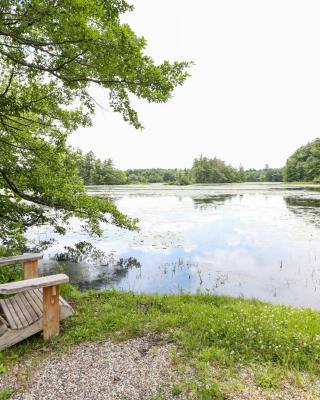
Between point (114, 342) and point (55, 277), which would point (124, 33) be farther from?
point (114, 342)

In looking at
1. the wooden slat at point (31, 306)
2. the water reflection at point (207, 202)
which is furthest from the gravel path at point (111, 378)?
the water reflection at point (207, 202)

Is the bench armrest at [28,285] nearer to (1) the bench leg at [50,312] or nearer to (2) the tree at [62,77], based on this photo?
(1) the bench leg at [50,312]

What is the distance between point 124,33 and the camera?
13.5 feet

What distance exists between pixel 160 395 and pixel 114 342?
1486 mm

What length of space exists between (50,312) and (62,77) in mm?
4117

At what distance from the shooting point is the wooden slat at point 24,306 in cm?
475

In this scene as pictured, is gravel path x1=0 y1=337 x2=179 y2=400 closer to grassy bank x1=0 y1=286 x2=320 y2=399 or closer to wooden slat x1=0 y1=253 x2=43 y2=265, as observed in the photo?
grassy bank x1=0 y1=286 x2=320 y2=399

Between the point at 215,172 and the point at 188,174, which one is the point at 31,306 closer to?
the point at 215,172

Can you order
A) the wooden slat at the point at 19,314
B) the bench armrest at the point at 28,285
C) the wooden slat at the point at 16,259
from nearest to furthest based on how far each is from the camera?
the bench armrest at the point at 28,285
the wooden slat at the point at 19,314
the wooden slat at the point at 16,259

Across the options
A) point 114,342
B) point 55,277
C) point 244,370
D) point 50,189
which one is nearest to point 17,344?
point 55,277

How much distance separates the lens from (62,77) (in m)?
5.30

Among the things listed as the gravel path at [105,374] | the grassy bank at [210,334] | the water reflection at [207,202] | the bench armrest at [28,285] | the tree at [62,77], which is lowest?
the water reflection at [207,202]

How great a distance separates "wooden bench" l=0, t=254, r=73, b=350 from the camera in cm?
442

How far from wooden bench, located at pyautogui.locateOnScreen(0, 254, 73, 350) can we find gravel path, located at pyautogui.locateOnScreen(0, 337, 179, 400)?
661 millimetres
